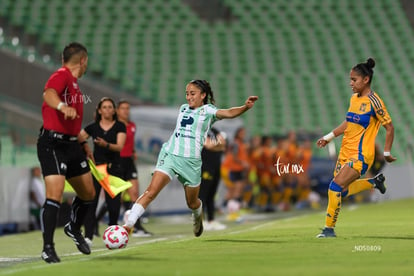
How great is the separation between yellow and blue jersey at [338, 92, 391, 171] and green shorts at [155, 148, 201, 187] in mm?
Answer: 1992

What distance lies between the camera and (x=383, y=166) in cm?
3011

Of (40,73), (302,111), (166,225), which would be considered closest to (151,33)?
(302,111)

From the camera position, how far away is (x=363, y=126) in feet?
39.7

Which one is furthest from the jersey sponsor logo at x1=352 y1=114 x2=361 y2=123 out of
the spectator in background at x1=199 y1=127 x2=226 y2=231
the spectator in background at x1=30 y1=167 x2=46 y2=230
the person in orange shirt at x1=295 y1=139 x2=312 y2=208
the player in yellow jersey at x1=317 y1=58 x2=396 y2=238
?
the person in orange shirt at x1=295 y1=139 x2=312 y2=208

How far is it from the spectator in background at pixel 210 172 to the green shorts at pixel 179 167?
4979 millimetres

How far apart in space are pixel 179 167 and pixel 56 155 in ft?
6.78

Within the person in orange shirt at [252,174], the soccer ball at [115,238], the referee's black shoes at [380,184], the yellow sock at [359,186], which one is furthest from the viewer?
the person in orange shirt at [252,174]

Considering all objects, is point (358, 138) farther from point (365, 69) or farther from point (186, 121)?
point (186, 121)

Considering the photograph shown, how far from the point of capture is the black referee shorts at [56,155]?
9594 mm

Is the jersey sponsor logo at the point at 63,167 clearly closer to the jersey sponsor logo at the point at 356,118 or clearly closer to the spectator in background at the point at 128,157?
the jersey sponsor logo at the point at 356,118

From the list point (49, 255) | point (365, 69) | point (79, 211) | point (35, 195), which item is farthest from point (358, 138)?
point (35, 195)

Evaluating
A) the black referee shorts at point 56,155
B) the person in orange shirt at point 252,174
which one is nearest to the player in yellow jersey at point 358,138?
the black referee shorts at point 56,155

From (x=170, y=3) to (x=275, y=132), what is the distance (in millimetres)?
9347

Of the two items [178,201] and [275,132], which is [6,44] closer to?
[178,201]
